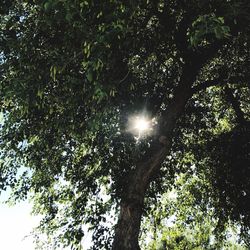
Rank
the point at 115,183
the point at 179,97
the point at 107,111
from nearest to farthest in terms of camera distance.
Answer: the point at 107,111 → the point at 179,97 → the point at 115,183

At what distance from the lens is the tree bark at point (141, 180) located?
1134cm

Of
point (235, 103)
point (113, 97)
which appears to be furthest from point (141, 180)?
point (235, 103)

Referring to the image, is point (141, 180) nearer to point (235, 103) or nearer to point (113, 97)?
point (113, 97)

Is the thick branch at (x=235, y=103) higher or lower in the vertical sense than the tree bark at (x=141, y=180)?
higher

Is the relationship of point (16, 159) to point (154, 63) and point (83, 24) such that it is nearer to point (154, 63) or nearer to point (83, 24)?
point (154, 63)

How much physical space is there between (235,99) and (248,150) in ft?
9.28

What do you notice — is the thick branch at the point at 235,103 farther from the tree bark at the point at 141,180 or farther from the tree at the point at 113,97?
the tree bark at the point at 141,180

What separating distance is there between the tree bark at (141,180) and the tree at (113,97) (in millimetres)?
34

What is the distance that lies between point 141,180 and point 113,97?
3121 millimetres

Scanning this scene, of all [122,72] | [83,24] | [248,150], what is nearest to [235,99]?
[248,150]

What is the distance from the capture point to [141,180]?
1259 centimetres

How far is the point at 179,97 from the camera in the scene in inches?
595

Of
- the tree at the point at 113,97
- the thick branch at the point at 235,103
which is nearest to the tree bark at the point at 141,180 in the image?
the tree at the point at 113,97

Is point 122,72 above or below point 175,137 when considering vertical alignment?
below
